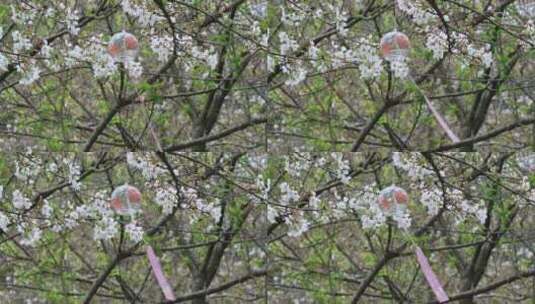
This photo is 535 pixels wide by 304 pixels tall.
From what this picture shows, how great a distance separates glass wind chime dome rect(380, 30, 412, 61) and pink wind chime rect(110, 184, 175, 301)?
900 mm

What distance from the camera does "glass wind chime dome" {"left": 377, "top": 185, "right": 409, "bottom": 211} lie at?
11.0 feet

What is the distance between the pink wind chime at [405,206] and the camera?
334 centimetres

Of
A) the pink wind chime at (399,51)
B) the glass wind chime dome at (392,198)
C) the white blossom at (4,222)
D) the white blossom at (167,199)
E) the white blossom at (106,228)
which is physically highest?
the pink wind chime at (399,51)

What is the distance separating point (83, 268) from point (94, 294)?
9cm

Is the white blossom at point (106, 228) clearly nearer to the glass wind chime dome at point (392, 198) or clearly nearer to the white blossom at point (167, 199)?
the white blossom at point (167, 199)

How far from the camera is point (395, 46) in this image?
3299 millimetres

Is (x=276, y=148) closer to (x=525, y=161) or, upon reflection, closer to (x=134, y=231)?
(x=134, y=231)

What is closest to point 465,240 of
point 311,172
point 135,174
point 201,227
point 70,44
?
point 311,172

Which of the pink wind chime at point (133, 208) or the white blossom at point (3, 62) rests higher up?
the white blossom at point (3, 62)

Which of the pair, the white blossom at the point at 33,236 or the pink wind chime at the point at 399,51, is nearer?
the pink wind chime at the point at 399,51

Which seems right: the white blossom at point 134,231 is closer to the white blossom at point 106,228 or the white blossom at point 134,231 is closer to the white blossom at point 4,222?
the white blossom at point 106,228

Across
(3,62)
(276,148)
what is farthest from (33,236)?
(276,148)

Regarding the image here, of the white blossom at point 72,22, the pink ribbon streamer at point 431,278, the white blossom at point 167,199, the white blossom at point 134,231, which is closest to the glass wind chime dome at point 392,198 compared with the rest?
the pink ribbon streamer at point 431,278

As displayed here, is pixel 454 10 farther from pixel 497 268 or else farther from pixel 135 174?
pixel 135 174
